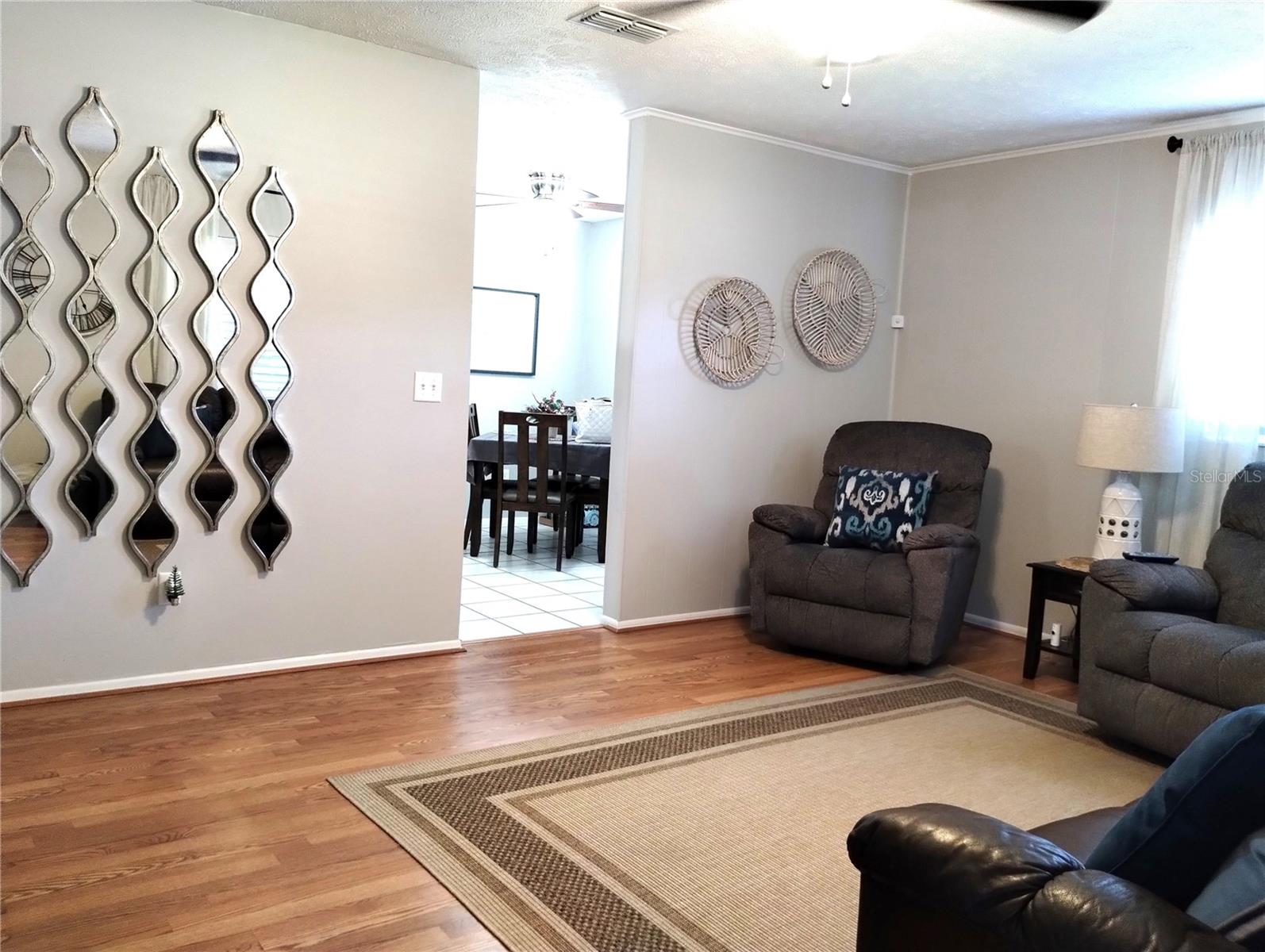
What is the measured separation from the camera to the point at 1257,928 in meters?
1.12

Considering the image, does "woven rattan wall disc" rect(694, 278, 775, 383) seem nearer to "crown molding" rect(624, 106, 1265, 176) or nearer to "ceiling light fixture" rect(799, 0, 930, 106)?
"crown molding" rect(624, 106, 1265, 176)

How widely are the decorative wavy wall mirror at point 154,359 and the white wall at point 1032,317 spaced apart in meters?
3.77

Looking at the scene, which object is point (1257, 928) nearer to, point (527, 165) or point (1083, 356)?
point (1083, 356)

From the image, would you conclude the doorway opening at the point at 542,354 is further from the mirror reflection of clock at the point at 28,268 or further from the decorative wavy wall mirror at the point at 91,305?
the mirror reflection of clock at the point at 28,268

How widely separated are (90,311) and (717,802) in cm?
257

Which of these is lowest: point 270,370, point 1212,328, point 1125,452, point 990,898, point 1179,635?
point 1179,635

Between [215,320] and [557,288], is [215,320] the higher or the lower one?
the lower one

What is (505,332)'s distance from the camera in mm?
8336

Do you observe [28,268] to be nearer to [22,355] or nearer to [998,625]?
[22,355]

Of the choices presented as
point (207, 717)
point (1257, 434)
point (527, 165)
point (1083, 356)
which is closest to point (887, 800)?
point (207, 717)

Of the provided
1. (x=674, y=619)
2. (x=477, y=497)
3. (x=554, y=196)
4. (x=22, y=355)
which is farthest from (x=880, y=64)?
(x=477, y=497)

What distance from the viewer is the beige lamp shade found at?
13.6ft

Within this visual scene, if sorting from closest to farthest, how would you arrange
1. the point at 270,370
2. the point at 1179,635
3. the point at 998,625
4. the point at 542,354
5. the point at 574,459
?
the point at 1179,635, the point at 270,370, the point at 998,625, the point at 574,459, the point at 542,354

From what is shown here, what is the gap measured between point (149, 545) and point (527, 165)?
12.1 feet
